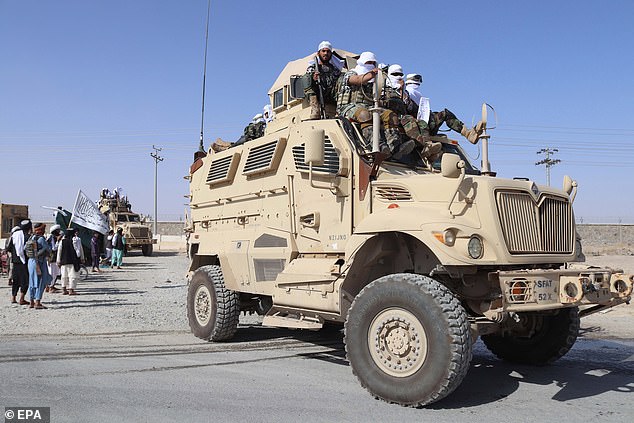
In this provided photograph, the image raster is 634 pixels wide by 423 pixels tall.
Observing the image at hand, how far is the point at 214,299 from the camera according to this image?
26.5 ft

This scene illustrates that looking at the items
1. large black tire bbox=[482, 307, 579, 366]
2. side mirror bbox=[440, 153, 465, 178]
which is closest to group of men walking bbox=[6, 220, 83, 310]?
large black tire bbox=[482, 307, 579, 366]

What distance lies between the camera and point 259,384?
18.5ft

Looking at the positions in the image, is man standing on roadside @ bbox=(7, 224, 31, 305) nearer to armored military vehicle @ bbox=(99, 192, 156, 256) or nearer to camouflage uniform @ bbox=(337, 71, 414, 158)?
camouflage uniform @ bbox=(337, 71, 414, 158)

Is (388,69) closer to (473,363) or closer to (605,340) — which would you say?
(473,363)

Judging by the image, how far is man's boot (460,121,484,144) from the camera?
269 inches

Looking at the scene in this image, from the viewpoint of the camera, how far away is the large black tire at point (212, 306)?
7.96 meters

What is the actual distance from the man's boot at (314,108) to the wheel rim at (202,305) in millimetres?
2995

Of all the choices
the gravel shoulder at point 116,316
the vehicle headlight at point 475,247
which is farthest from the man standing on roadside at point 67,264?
the vehicle headlight at point 475,247

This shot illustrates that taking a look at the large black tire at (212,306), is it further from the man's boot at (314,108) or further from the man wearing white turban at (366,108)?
the man wearing white turban at (366,108)

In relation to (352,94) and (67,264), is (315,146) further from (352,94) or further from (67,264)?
(67,264)

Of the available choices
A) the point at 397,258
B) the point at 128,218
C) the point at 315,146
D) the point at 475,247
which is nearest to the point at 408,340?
the point at 475,247

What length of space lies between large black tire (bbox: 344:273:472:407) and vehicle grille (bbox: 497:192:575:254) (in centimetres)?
89

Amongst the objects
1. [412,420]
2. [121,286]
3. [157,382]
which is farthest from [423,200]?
[121,286]

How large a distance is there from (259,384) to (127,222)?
30.0 metres
